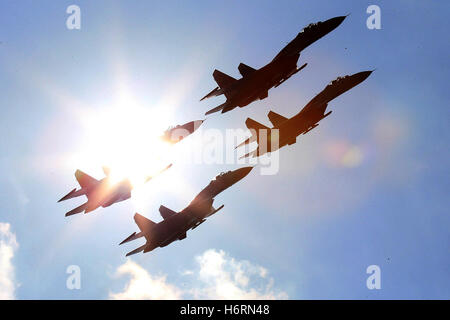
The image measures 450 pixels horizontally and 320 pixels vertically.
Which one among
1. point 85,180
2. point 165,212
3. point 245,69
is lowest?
point 165,212

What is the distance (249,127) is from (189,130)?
6.72 metres

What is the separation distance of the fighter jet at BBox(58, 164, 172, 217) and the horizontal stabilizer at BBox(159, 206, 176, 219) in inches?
171

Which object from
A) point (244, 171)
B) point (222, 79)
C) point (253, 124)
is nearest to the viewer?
point (244, 171)

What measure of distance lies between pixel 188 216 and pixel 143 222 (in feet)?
16.4

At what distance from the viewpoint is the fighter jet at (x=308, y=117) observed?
35.9 m

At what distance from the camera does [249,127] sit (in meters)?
39.2

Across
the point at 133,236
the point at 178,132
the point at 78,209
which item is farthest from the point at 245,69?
the point at 78,209

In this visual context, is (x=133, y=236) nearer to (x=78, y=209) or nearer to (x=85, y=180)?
(x=78, y=209)

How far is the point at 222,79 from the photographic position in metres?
35.7

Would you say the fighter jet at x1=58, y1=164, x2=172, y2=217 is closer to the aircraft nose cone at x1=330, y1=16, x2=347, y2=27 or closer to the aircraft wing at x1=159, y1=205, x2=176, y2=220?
the aircraft wing at x1=159, y1=205, x2=176, y2=220

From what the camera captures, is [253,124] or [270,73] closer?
[270,73]

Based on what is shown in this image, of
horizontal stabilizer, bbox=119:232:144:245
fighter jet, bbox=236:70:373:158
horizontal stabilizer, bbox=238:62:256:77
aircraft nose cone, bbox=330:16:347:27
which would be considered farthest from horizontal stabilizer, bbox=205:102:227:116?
horizontal stabilizer, bbox=119:232:144:245

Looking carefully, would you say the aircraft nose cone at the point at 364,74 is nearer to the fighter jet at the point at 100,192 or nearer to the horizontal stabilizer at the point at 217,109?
the horizontal stabilizer at the point at 217,109

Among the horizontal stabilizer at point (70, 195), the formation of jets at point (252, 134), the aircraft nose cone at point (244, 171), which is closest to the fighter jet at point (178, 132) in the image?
the formation of jets at point (252, 134)
